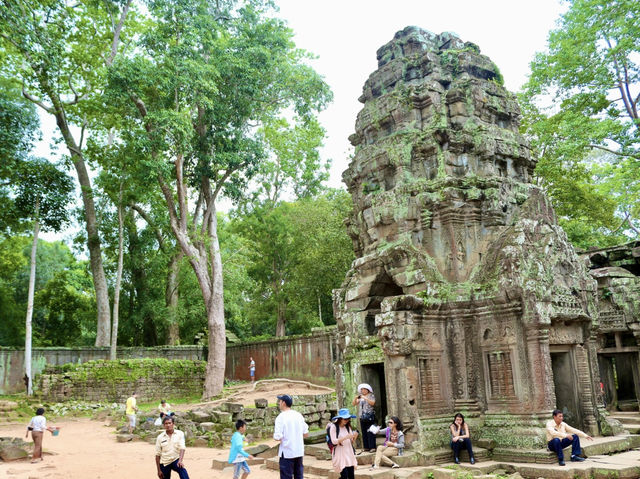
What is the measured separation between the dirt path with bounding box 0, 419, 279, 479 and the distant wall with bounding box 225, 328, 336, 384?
28.3ft

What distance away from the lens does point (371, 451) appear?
30.5ft

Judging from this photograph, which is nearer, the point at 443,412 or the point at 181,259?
the point at 443,412

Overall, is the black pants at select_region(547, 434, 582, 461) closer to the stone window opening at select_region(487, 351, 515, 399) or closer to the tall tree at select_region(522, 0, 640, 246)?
the stone window opening at select_region(487, 351, 515, 399)

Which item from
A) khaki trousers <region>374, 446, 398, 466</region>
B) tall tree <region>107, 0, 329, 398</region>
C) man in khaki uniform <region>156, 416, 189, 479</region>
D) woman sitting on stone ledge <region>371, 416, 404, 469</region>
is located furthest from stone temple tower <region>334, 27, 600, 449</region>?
tall tree <region>107, 0, 329, 398</region>

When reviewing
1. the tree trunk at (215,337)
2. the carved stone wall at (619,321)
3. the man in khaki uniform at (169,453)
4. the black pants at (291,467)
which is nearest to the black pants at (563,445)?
the black pants at (291,467)

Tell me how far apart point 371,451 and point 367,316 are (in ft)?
8.53

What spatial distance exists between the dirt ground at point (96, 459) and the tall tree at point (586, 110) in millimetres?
13044

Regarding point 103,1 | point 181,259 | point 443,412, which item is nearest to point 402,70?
point 443,412

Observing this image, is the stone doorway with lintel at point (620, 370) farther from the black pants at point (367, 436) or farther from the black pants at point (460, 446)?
the black pants at point (367, 436)

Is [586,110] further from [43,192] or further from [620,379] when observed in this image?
[43,192]

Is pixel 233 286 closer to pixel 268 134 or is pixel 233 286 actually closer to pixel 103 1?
pixel 268 134

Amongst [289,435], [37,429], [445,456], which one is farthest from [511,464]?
[37,429]

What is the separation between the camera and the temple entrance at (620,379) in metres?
15.2

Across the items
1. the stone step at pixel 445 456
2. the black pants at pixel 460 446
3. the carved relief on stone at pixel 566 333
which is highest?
the carved relief on stone at pixel 566 333
